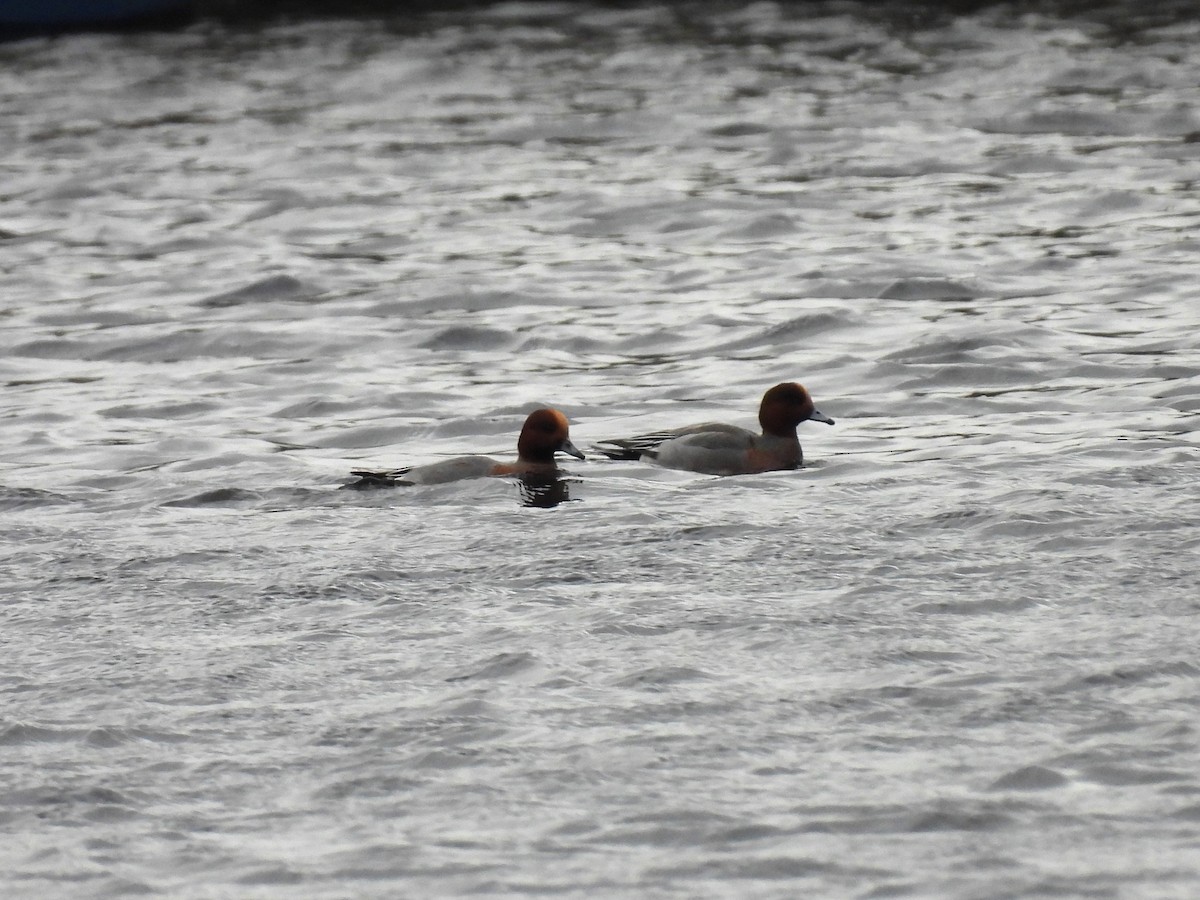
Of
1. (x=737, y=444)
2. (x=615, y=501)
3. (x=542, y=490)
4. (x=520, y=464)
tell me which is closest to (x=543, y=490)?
(x=542, y=490)

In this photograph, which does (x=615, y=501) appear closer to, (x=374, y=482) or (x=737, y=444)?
(x=737, y=444)

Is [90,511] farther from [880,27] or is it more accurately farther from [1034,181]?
[880,27]

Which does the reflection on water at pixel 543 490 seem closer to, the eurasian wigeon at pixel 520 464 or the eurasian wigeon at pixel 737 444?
the eurasian wigeon at pixel 520 464

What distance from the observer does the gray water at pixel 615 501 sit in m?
6.60

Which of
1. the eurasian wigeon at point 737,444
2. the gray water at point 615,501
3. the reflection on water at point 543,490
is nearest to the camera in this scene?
the gray water at point 615,501

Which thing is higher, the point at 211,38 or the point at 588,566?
the point at 211,38

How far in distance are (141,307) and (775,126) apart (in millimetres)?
8786

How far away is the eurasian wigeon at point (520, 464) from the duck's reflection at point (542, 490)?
0.04m

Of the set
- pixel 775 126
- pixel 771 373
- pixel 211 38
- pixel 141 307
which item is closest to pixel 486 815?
pixel 771 373

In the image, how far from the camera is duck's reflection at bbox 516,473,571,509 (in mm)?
10781

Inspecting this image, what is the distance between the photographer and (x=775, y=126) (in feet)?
75.4

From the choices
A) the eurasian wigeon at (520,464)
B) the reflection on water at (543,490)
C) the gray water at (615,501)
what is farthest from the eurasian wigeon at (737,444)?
the reflection on water at (543,490)

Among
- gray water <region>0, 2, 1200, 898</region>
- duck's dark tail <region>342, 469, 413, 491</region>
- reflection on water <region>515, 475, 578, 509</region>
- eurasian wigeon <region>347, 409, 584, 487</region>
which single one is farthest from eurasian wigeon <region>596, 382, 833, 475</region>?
duck's dark tail <region>342, 469, 413, 491</region>

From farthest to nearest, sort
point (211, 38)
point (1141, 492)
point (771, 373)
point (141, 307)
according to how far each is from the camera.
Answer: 1. point (211, 38)
2. point (141, 307)
3. point (771, 373)
4. point (1141, 492)
